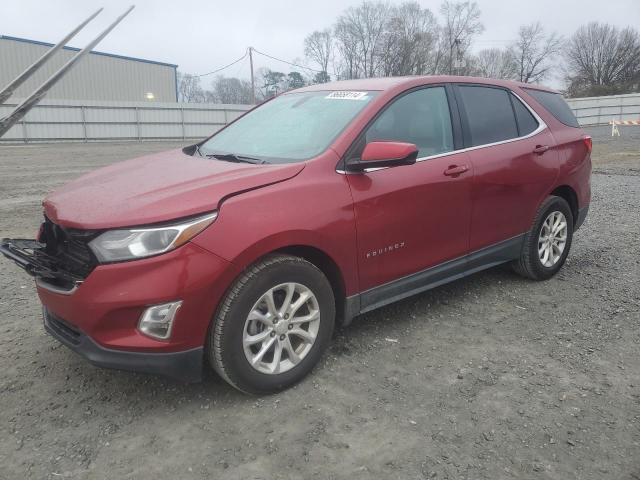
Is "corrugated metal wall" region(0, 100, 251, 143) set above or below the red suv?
above

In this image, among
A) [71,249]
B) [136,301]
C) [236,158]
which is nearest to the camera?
[136,301]

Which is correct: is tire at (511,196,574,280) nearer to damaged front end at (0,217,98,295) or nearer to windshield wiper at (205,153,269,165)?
windshield wiper at (205,153,269,165)

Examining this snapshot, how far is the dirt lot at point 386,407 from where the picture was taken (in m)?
2.40

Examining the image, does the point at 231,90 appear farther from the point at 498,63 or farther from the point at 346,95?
the point at 346,95

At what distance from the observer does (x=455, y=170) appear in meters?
3.71

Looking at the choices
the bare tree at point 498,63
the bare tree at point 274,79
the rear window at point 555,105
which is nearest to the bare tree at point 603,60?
the bare tree at point 498,63

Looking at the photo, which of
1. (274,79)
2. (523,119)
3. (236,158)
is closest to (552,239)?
(523,119)

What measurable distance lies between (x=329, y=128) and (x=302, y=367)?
146 cm

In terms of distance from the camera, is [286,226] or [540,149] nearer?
[286,226]

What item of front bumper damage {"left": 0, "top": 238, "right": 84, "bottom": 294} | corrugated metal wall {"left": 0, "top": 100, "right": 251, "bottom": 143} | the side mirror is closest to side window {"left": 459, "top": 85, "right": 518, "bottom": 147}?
the side mirror

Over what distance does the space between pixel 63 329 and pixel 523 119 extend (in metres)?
3.73

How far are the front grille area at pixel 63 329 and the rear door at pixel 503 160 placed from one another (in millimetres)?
2669

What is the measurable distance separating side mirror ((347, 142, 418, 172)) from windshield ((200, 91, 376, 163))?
0.24 metres

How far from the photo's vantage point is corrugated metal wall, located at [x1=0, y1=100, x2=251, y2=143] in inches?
980
